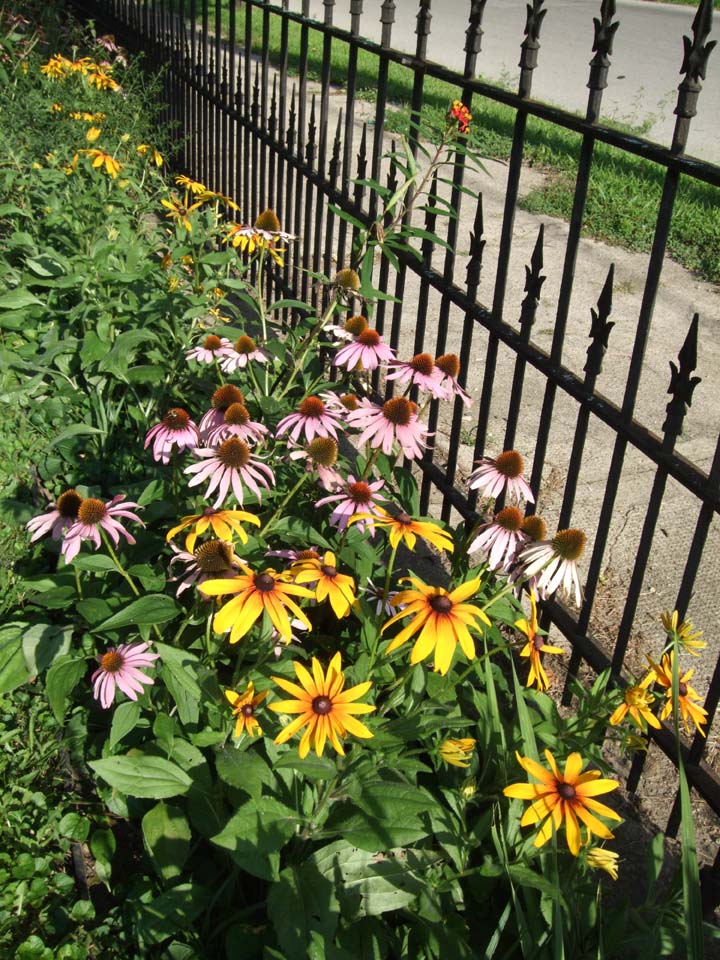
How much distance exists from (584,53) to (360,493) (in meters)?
13.8

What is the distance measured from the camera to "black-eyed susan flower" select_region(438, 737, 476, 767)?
193 cm

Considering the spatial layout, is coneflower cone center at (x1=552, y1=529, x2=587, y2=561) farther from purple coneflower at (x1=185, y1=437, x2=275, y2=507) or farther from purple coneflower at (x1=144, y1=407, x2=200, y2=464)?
purple coneflower at (x1=144, y1=407, x2=200, y2=464)

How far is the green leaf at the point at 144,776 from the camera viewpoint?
1.90 meters

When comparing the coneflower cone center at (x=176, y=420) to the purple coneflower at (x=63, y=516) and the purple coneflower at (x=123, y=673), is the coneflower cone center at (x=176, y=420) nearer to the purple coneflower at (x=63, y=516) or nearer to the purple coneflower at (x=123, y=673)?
the purple coneflower at (x=63, y=516)

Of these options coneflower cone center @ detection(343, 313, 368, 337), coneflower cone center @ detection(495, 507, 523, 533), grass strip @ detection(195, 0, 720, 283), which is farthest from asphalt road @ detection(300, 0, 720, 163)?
coneflower cone center @ detection(495, 507, 523, 533)

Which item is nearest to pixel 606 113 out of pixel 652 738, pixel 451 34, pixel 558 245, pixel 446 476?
pixel 558 245

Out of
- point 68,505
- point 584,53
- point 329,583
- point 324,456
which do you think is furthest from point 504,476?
point 584,53

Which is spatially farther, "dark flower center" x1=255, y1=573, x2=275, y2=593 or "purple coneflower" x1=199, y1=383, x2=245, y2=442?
"purple coneflower" x1=199, y1=383, x2=245, y2=442

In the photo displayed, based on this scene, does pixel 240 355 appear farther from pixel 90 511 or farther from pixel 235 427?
pixel 90 511

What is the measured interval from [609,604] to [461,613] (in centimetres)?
158

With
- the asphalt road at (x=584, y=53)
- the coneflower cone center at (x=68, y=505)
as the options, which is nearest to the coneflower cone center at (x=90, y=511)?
the coneflower cone center at (x=68, y=505)

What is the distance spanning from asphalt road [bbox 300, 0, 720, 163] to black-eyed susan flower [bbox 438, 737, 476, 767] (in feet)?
24.3

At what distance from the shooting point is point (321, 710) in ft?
5.31

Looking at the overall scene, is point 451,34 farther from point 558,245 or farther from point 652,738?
point 652,738
